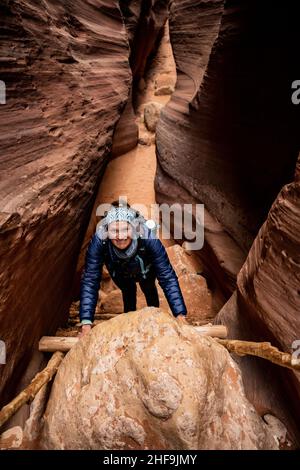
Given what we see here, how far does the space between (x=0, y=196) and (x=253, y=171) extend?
3.61 metres

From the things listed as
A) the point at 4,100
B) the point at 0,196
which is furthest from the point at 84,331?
the point at 4,100

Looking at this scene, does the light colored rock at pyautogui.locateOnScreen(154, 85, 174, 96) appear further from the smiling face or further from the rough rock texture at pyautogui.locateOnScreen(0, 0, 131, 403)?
the smiling face

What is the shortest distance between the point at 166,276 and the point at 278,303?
1.15m

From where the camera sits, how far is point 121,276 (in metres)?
3.55

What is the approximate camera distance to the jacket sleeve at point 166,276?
301 cm

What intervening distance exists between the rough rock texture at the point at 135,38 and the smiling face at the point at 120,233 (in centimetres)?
571

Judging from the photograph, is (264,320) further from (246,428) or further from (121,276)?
(121,276)

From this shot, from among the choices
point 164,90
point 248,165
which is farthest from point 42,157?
point 164,90

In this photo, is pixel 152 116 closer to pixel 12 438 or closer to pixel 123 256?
pixel 123 256

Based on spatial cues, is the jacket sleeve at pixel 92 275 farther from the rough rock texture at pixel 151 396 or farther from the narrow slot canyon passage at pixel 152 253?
the rough rock texture at pixel 151 396

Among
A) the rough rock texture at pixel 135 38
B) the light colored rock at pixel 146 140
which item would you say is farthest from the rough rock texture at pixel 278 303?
the light colored rock at pixel 146 140

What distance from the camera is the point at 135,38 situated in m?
9.66

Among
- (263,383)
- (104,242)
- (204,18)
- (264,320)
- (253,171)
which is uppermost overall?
(204,18)

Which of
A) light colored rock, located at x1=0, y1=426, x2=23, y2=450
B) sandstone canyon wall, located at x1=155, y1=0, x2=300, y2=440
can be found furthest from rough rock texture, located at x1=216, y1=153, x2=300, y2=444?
light colored rock, located at x1=0, y1=426, x2=23, y2=450
